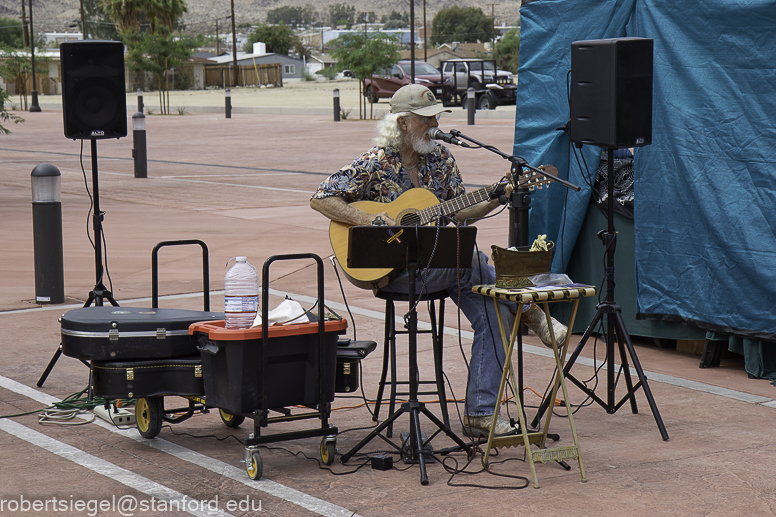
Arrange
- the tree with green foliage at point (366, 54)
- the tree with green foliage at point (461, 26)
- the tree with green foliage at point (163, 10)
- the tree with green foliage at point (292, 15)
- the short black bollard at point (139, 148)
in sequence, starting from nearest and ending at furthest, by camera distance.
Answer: the short black bollard at point (139, 148) < the tree with green foliage at point (366, 54) < the tree with green foliage at point (163, 10) < the tree with green foliage at point (461, 26) < the tree with green foliage at point (292, 15)

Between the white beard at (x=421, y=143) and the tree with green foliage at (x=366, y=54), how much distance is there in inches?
1288

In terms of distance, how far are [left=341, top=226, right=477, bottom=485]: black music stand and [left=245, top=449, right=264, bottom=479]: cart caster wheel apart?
441mm

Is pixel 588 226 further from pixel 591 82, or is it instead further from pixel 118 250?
pixel 118 250

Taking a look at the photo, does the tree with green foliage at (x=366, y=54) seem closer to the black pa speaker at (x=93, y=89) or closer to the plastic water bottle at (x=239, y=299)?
the black pa speaker at (x=93, y=89)

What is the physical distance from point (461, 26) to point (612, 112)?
111m

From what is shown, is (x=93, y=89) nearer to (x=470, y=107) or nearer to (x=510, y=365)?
(x=510, y=365)

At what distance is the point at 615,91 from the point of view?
5.45 meters

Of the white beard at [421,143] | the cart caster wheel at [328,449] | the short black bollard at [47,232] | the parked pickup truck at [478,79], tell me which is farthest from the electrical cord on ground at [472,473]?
the parked pickup truck at [478,79]

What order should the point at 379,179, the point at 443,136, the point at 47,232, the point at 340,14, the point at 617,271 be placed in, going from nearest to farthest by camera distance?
the point at 443,136
the point at 379,179
the point at 617,271
the point at 47,232
the point at 340,14

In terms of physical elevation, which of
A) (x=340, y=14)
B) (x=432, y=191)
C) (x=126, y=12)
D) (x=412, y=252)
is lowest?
(x=412, y=252)

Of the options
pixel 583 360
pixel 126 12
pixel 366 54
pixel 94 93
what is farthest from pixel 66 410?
pixel 126 12

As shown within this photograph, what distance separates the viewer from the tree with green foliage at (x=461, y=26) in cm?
11294

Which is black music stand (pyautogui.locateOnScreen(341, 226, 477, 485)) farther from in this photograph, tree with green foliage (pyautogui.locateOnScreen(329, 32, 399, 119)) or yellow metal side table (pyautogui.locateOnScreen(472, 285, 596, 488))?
tree with green foliage (pyautogui.locateOnScreen(329, 32, 399, 119))

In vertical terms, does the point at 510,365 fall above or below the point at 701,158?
below
